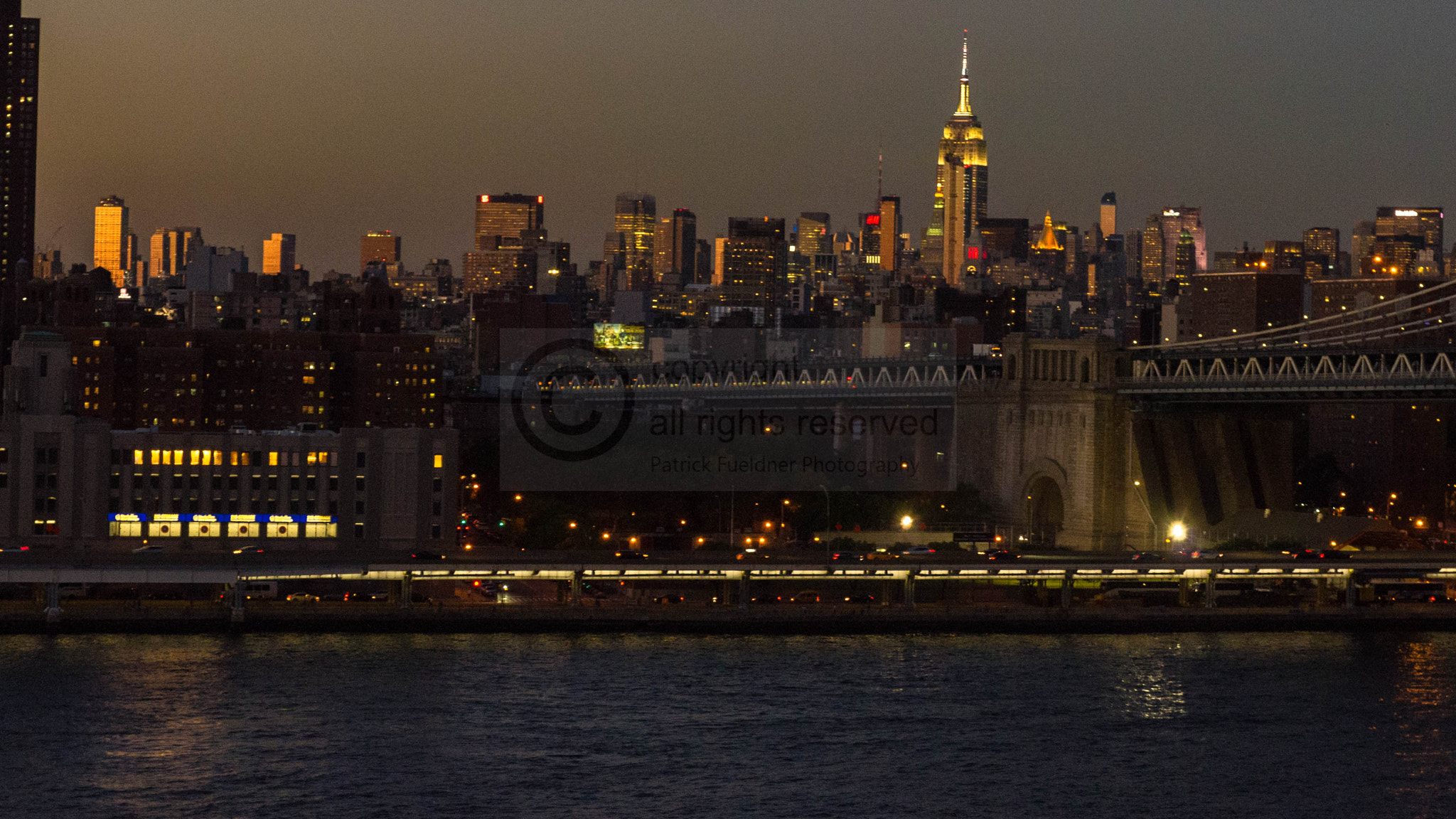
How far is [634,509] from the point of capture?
254ft

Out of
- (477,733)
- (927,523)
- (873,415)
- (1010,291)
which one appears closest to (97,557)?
(477,733)

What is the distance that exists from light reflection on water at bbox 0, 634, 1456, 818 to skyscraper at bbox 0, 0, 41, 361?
12863cm

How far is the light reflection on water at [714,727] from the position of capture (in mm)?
38062

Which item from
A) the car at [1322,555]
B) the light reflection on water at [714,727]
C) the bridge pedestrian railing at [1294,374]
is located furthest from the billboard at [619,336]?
the light reflection on water at [714,727]

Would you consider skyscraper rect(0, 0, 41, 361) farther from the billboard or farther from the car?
the car

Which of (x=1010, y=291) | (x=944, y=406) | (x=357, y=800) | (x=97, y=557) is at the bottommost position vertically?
(x=357, y=800)

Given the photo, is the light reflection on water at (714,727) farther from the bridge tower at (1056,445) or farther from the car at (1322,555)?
the bridge tower at (1056,445)

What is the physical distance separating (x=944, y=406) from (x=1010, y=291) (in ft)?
351

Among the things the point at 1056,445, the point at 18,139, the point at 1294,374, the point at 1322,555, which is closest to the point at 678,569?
the point at 1322,555

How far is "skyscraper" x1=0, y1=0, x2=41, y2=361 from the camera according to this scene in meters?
171

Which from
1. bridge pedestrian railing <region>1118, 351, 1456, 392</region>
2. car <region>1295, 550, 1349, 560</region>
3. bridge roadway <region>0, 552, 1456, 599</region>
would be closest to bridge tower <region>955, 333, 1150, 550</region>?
bridge pedestrian railing <region>1118, 351, 1456, 392</region>

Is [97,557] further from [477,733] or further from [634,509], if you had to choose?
[634,509]

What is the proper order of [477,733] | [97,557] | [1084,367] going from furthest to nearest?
1. [1084,367]
2. [97,557]
3. [477,733]

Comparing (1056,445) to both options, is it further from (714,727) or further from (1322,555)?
(714,727)
